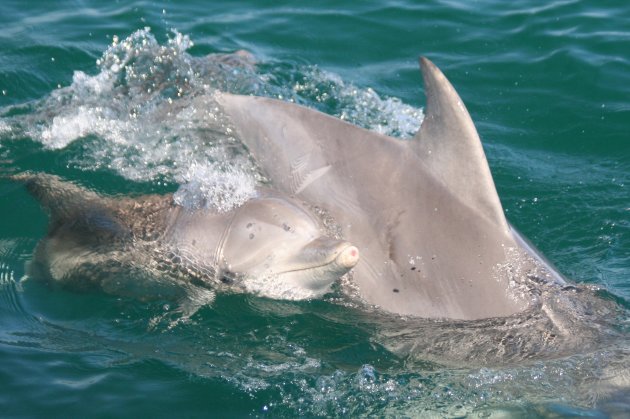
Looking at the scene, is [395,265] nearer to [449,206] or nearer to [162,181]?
[449,206]

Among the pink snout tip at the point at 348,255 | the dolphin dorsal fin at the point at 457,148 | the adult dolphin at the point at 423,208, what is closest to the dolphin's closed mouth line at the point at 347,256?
the pink snout tip at the point at 348,255

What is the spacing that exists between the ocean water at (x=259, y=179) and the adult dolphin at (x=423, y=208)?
256 millimetres

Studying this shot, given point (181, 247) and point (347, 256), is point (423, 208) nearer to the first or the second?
point (347, 256)

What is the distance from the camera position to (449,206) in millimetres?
6344

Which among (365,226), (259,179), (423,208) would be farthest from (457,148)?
(259,179)

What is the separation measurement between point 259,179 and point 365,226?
1.01m

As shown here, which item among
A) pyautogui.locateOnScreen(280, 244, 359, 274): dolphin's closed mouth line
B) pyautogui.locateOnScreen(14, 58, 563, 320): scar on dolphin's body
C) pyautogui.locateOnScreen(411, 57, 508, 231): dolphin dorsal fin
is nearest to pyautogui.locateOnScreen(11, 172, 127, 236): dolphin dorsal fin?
pyautogui.locateOnScreen(14, 58, 563, 320): scar on dolphin's body

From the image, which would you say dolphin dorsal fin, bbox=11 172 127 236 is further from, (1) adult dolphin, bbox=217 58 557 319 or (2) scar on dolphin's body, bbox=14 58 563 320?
(1) adult dolphin, bbox=217 58 557 319

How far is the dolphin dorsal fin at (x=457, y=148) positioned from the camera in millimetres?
6234

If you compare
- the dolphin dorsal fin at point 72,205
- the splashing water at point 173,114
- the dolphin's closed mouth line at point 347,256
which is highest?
the splashing water at point 173,114

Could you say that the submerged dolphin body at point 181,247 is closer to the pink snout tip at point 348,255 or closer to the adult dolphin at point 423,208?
the pink snout tip at point 348,255

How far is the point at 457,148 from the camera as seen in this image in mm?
6289

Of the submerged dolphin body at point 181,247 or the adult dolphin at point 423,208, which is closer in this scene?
the submerged dolphin body at point 181,247

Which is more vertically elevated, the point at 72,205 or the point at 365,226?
the point at 72,205
